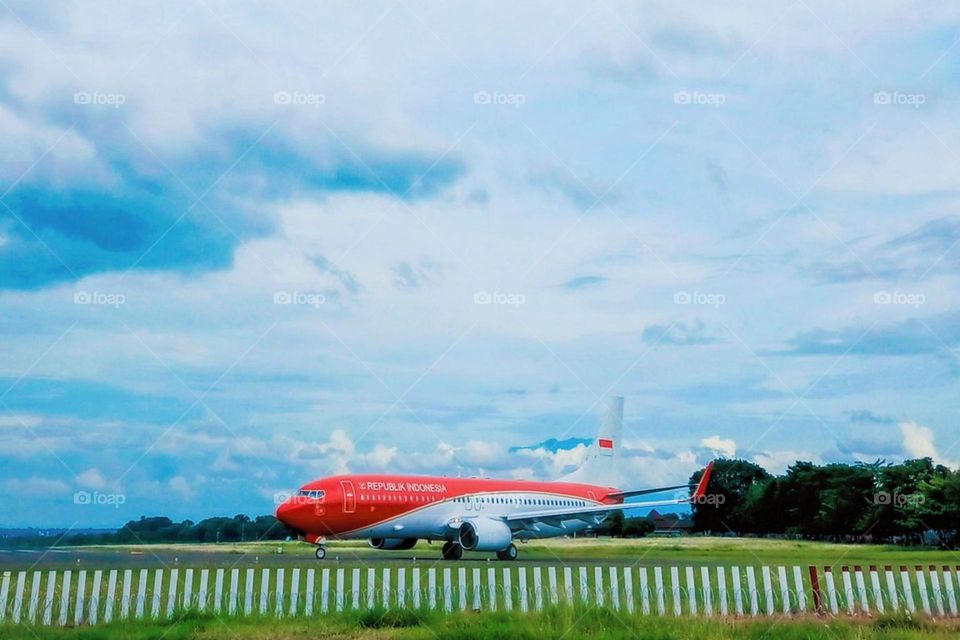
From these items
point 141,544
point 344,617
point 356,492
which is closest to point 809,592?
point 344,617

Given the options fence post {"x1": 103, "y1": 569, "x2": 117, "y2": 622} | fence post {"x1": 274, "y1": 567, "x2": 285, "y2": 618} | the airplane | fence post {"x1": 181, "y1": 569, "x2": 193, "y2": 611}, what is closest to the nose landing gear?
the airplane

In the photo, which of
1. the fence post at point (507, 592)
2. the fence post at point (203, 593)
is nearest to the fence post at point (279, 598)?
the fence post at point (203, 593)

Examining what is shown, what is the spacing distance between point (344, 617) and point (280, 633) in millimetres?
1060

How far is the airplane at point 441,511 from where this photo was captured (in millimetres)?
32094

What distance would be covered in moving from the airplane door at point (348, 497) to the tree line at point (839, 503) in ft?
89.1

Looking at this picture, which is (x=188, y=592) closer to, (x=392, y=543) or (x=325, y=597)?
(x=325, y=597)

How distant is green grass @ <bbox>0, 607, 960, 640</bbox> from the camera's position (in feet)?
40.1

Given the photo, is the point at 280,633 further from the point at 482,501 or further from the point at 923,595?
the point at 482,501

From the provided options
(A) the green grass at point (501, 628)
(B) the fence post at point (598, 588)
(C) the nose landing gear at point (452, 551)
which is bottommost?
(A) the green grass at point (501, 628)

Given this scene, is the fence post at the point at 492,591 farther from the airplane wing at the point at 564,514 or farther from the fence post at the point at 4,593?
the airplane wing at the point at 564,514

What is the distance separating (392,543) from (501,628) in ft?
84.4

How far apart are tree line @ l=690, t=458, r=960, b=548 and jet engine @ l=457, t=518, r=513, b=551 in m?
21.2

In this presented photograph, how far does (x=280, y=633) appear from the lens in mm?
12406

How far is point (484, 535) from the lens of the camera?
3419cm
